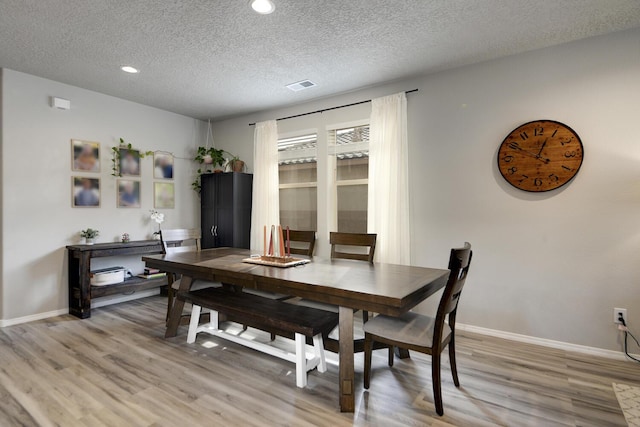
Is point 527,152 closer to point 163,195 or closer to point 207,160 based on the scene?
point 207,160

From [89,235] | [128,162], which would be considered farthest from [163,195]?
[89,235]

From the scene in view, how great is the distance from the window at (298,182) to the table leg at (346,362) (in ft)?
7.94

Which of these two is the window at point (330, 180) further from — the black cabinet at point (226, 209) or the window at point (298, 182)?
the black cabinet at point (226, 209)

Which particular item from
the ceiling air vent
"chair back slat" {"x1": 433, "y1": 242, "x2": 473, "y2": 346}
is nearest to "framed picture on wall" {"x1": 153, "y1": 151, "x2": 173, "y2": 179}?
the ceiling air vent

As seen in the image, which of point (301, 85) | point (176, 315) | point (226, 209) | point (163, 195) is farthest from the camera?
point (163, 195)

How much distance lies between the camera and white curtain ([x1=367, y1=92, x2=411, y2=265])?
11.5 ft

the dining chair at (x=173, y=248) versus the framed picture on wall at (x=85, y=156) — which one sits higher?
the framed picture on wall at (x=85, y=156)

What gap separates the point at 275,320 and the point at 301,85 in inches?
105

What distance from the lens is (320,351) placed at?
2330mm

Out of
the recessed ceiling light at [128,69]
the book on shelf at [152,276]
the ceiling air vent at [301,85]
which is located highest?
the recessed ceiling light at [128,69]

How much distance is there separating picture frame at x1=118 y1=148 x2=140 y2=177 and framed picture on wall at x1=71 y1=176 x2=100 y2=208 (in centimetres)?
34

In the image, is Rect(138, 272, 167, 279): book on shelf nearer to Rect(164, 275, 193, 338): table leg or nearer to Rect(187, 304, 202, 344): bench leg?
Rect(164, 275, 193, 338): table leg

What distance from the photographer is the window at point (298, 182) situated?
4371 mm

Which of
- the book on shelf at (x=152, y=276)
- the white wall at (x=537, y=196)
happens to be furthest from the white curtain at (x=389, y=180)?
the book on shelf at (x=152, y=276)
